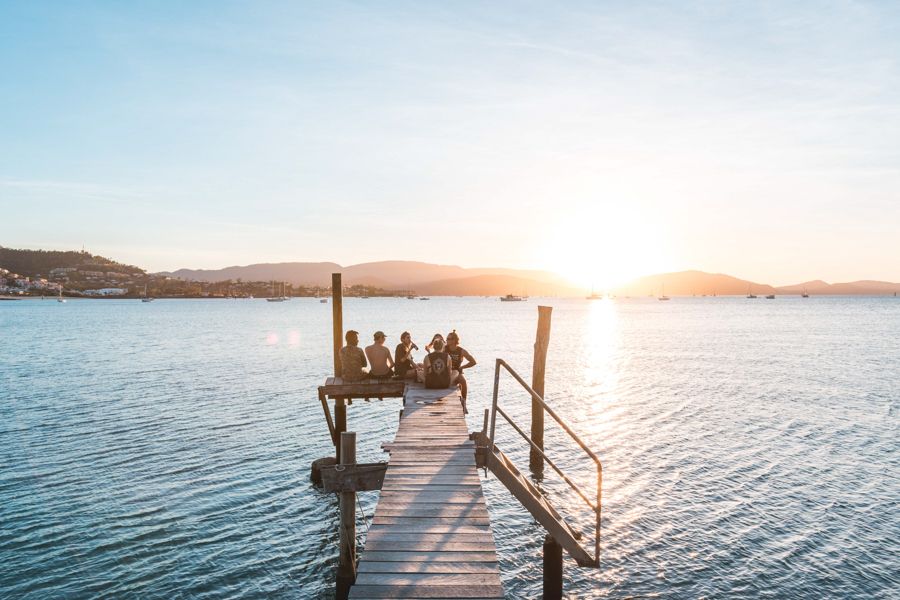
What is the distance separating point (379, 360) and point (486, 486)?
5557mm

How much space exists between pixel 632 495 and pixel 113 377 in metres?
35.3

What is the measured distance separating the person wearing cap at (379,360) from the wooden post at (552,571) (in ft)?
24.4

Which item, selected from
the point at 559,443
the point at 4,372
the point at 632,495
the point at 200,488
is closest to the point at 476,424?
the point at 559,443

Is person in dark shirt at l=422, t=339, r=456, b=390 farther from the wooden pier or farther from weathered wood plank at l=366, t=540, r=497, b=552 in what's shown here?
weathered wood plank at l=366, t=540, r=497, b=552

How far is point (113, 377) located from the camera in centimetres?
3891

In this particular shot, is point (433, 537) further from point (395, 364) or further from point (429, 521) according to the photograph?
point (395, 364)

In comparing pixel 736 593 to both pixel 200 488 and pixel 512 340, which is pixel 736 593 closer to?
pixel 200 488

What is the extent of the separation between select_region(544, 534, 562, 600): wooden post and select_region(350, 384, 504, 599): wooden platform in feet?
7.98

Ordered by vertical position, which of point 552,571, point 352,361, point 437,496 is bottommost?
point 552,571

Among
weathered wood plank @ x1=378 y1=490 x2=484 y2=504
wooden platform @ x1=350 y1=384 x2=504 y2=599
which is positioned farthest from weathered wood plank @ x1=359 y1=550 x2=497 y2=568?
weathered wood plank @ x1=378 y1=490 x2=484 y2=504

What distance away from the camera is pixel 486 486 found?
61.2 feet

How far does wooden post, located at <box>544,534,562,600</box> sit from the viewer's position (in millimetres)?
11288

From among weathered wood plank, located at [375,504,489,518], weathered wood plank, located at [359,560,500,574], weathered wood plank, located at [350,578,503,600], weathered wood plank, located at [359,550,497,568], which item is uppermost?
weathered wood plank, located at [375,504,489,518]

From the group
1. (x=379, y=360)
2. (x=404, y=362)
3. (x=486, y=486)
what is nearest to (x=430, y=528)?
(x=379, y=360)
